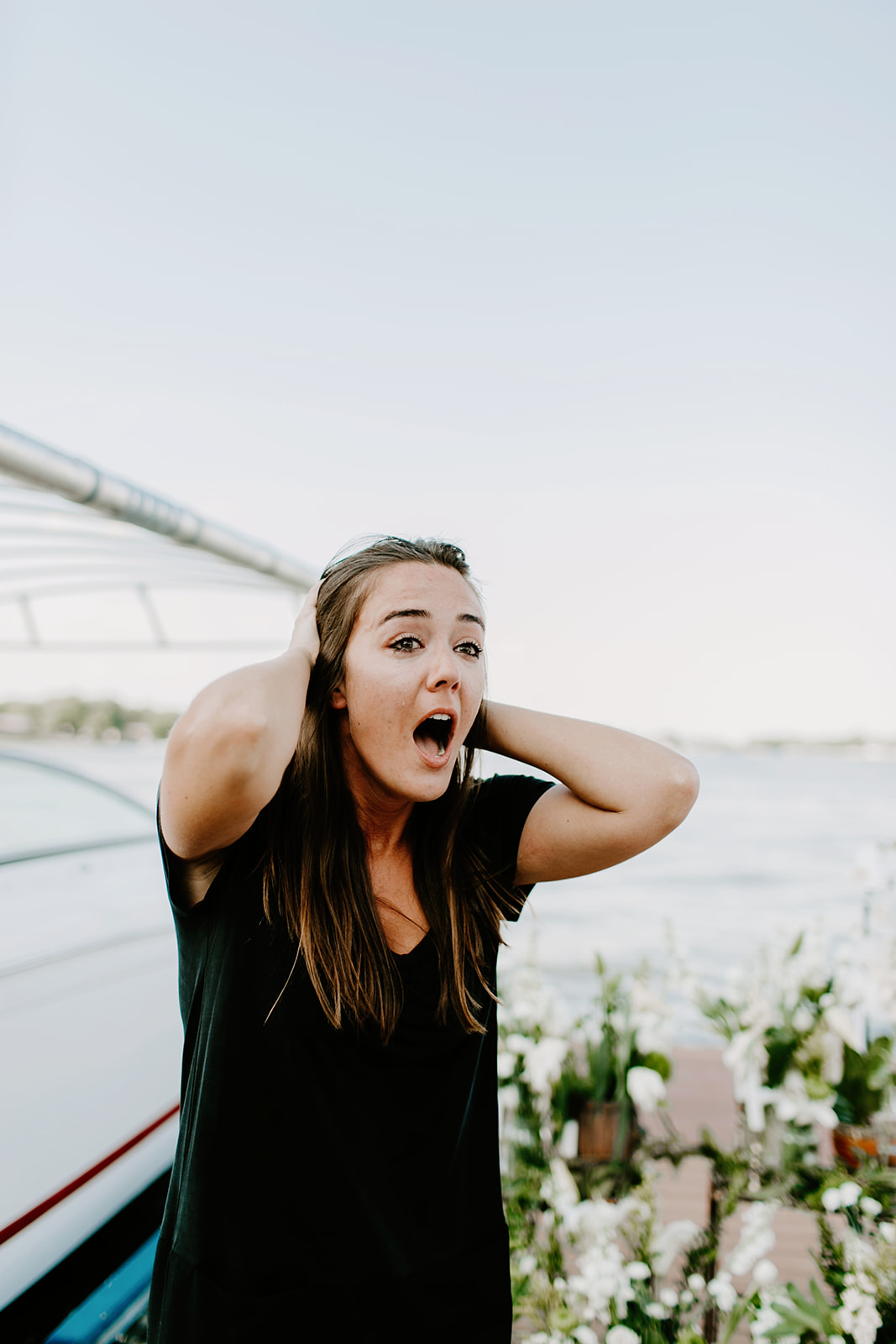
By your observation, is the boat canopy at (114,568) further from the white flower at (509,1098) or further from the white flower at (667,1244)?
the white flower at (667,1244)

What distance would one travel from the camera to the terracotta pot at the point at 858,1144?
2.93m

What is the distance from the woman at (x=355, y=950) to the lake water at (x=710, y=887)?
160 centimetres

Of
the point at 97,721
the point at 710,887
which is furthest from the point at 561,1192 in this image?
the point at 710,887

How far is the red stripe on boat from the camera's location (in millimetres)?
1547

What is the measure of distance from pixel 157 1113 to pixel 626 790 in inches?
59.5

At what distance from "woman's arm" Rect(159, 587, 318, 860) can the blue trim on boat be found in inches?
43.9

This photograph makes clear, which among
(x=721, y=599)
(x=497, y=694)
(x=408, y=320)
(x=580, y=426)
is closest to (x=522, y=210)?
(x=408, y=320)

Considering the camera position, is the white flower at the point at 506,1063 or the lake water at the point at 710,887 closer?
the white flower at the point at 506,1063

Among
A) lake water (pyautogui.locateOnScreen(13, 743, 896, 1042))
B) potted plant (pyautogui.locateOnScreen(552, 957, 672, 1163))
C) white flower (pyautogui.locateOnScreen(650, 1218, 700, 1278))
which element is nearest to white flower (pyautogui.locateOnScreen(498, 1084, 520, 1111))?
potted plant (pyautogui.locateOnScreen(552, 957, 672, 1163))

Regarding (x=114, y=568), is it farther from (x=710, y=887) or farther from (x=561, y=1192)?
(x=710, y=887)

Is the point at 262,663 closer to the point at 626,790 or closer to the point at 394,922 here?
the point at 394,922

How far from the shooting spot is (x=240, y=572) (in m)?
2.51

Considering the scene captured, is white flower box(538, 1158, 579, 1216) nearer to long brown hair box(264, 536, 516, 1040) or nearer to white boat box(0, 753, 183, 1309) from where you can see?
white boat box(0, 753, 183, 1309)

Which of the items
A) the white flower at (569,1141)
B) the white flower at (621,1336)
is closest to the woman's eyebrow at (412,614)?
the white flower at (621,1336)
